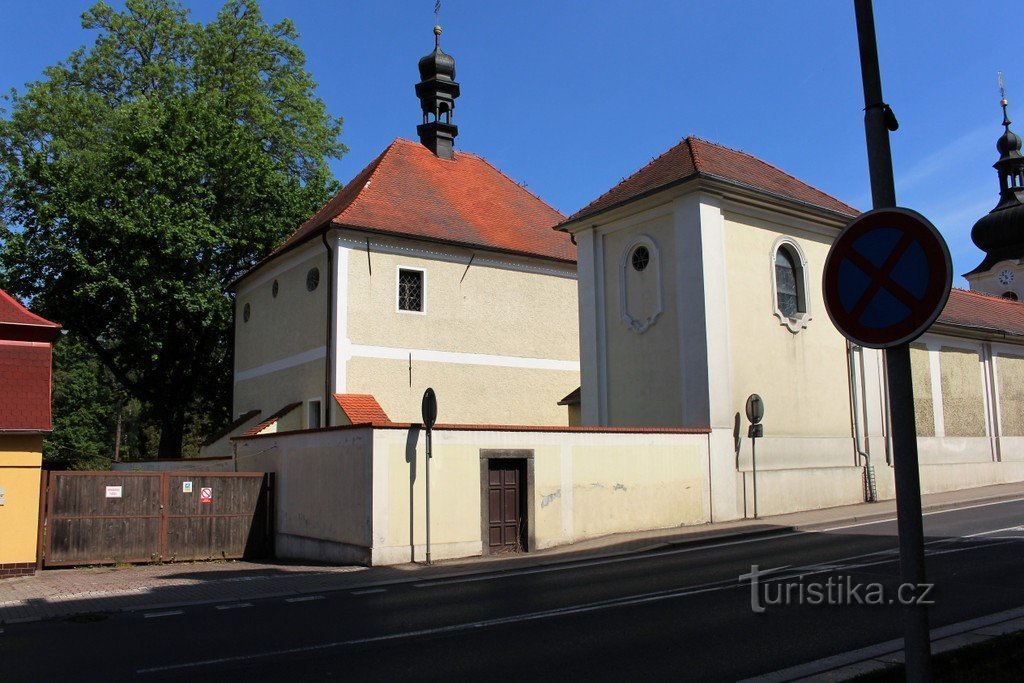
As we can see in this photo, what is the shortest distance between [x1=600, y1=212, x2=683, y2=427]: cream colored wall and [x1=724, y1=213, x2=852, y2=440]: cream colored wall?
1.40 m

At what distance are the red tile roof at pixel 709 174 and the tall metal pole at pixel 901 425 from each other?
16235mm

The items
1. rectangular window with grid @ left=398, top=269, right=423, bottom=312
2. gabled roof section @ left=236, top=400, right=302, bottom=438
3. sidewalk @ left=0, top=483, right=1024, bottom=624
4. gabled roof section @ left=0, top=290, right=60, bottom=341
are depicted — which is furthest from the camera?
rectangular window with grid @ left=398, top=269, right=423, bottom=312

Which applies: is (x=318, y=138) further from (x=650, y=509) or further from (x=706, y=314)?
(x=650, y=509)

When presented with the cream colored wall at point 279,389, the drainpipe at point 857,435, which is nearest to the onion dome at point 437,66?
the cream colored wall at point 279,389

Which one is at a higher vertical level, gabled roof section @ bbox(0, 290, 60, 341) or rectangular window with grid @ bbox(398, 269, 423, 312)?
rectangular window with grid @ bbox(398, 269, 423, 312)

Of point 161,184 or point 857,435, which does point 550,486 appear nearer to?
point 857,435

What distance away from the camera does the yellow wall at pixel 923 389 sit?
2507 cm

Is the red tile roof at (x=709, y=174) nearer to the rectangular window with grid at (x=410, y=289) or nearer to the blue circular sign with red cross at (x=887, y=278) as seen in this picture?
the rectangular window with grid at (x=410, y=289)

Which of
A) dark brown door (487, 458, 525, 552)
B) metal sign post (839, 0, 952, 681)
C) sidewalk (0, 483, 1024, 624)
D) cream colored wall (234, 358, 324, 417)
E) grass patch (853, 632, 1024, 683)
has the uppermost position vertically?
cream colored wall (234, 358, 324, 417)

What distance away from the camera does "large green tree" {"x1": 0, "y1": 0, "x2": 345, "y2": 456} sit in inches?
1032

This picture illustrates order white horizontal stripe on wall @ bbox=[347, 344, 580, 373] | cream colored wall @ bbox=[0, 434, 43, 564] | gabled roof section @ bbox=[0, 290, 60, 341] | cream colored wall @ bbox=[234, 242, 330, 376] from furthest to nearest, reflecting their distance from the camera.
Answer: cream colored wall @ bbox=[234, 242, 330, 376]
white horizontal stripe on wall @ bbox=[347, 344, 580, 373]
gabled roof section @ bbox=[0, 290, 60, 341]
cream colored wall @ bbox=[0, 434, 43, 564]

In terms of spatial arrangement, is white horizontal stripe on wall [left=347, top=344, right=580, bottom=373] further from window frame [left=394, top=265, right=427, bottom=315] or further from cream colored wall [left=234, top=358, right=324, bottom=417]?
cream colored wall [left=234, top=358, right=324, bottom=417]

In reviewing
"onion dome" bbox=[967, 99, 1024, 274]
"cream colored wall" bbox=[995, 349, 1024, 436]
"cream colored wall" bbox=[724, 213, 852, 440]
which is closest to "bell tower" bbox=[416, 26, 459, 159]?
"cream colored wall" bbox=[724, 213, 852, 440]

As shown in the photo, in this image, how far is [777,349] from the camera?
21.3m
